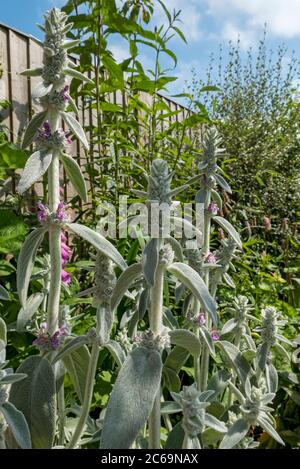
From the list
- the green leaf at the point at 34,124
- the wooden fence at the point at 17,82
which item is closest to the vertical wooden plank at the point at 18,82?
the wooden fence at the point at 17,82

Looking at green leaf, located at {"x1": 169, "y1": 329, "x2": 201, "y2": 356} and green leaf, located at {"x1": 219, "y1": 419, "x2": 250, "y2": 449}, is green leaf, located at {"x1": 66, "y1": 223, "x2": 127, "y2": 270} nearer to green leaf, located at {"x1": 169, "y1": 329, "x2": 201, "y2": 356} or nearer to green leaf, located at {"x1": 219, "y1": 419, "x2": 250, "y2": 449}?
green leaf, located at {"x1": 169, "y1": 329, "x2": 201, "y2": 356}

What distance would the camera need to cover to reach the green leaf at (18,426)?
0.82m

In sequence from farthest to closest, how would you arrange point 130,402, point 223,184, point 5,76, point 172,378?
point 5,76, point 223,184, point 172,378, point 130,402

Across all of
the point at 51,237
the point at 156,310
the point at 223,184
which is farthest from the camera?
the point at 223,184

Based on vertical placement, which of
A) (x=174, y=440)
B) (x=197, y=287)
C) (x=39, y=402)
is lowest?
(x=174, y=440)

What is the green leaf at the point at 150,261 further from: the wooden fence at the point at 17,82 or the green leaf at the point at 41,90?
the wooden fence at the point at 17,82

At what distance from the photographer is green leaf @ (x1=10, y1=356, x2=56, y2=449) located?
3.17 feet

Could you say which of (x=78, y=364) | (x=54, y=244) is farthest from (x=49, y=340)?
(x=54, y=244)

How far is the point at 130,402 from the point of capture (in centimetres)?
79

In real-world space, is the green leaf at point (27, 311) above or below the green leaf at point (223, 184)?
below

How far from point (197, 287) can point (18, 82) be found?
111 inches

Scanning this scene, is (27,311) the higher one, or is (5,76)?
(5,76)

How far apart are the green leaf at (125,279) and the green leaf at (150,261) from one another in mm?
49

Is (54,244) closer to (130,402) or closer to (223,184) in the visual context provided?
(130,402)
